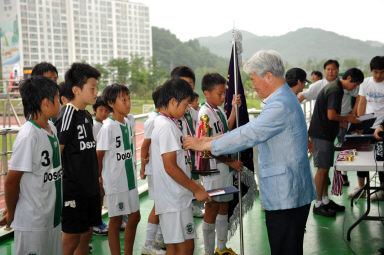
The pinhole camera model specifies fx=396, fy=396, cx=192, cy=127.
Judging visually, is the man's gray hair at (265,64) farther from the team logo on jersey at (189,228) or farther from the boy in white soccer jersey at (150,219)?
the boy in white soccer jersey at (150,219)

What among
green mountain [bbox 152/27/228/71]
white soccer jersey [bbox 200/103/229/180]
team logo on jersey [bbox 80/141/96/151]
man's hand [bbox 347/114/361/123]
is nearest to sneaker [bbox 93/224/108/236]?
white soccer jersey [bbox 200/103/229/180]

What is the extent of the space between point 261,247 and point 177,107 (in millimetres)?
1683

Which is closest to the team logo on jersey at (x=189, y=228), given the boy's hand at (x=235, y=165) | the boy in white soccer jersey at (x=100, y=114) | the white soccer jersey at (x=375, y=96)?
the boy's hand at (x=235, y=165)

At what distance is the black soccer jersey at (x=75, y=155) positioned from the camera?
89.1 inches

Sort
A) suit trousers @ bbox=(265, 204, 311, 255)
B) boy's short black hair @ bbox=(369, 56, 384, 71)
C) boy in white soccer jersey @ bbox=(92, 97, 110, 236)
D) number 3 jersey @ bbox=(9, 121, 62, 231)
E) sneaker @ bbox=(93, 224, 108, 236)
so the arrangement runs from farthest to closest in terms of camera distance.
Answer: boy's short black hair @ bbox=(369, 56, 384, 71) → sneaker @ bbox=(93, 224, 108, 236) → boy in white soccer jersey @ bbox=(92, 97, 110, 236) → suit trousers @ bbox=(265, 204, 311, 255) → number 3 jersey @ bbox=(9, 121, 62, 231)

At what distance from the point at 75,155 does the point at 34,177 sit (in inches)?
15.6

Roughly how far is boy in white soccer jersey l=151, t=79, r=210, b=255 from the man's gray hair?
0.38 meters

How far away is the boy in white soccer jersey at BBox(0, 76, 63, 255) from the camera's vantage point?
186cm

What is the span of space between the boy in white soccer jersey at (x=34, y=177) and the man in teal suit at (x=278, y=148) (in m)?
0.73

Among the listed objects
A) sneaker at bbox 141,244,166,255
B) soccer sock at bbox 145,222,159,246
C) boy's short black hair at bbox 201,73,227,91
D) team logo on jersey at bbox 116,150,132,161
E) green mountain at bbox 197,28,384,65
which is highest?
green mountain at bbox 197,28,384,65

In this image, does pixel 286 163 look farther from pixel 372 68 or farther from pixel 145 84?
pixel 145 84

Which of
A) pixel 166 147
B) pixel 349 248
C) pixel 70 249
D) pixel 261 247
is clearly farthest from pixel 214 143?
pixel 349 248

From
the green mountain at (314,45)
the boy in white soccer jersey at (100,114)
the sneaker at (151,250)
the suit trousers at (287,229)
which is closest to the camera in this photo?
the suit trousers at (287,229)

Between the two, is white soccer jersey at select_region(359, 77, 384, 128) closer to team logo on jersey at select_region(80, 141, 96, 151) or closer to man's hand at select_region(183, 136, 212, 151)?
man's hand at select_region(183, 136, 212, 151)
